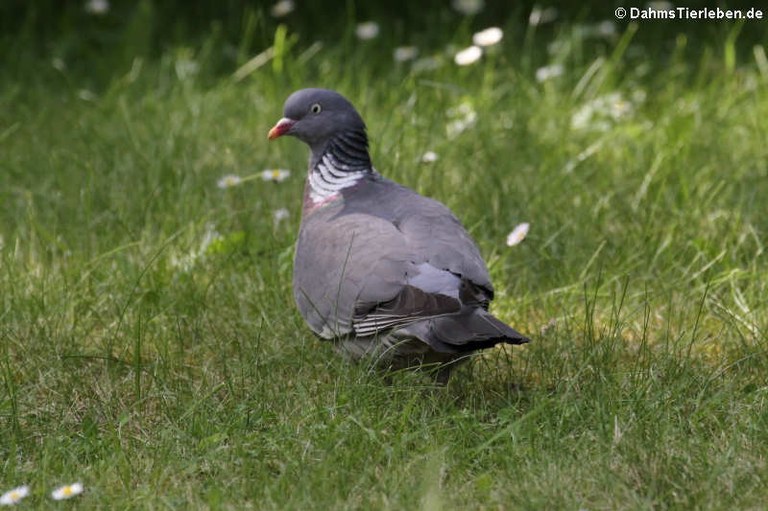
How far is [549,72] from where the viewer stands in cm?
555

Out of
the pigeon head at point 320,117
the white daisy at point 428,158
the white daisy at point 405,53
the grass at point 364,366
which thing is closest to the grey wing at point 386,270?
the grass at point 364,366

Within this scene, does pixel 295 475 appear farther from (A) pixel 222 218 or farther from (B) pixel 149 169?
(B) pixel 149 169

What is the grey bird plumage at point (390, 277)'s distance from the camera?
3.09 metres

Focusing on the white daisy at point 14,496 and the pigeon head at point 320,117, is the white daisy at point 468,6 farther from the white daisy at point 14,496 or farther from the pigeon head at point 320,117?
the white daisy at point 14,496

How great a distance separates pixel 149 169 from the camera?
4.77m

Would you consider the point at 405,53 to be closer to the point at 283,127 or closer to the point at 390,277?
the point at 283,127

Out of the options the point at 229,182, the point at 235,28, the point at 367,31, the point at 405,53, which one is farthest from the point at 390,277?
the point at 235,28

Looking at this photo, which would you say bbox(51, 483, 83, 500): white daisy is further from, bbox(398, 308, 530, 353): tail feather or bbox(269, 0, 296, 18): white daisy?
bbox(269, 0, 296, 18): white daisy

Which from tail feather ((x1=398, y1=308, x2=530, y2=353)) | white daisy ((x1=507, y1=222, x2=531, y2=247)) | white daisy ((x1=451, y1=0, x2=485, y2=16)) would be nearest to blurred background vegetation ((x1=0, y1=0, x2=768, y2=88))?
white daisy ((x1=451, y1=0, x2=485, y2=16))

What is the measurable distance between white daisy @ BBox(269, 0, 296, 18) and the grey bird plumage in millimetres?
2124

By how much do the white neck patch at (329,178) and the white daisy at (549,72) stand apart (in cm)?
191

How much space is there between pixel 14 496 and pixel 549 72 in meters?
3.43

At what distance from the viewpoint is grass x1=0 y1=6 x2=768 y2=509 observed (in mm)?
2900

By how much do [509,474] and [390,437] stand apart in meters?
0.33
